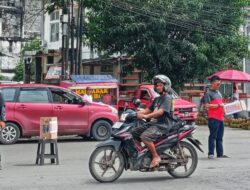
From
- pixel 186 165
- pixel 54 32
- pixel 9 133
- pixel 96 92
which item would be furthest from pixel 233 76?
pixel 54 32

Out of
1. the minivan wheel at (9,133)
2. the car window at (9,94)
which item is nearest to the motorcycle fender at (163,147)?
the minivan wheel at (9,133)

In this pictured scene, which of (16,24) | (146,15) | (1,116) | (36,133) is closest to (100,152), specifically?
(1,116)

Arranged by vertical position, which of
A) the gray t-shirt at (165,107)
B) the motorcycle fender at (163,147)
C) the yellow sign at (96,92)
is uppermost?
the yellow sign at (96,92)

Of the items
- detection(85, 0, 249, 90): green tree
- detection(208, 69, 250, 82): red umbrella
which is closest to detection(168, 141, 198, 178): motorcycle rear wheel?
detection(208, 69, 250, 82): red umbrella

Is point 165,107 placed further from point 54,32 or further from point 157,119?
point 54,32

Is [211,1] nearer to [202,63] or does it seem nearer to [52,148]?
[202,63]

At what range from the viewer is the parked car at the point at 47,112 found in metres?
17.2

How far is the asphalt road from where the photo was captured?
9.14 metres

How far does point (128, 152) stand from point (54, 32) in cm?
3743

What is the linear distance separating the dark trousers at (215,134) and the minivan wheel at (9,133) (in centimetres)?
Answer: 686

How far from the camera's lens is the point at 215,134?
41.3 ft

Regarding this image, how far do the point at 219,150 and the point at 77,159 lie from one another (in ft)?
10.7

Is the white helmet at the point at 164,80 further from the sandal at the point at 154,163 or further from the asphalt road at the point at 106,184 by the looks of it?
the asphalt road at the point at 106,184

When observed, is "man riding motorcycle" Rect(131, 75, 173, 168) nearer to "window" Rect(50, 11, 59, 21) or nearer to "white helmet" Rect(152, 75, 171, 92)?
"white helmet" Rect(152, 75, 171, 92)
